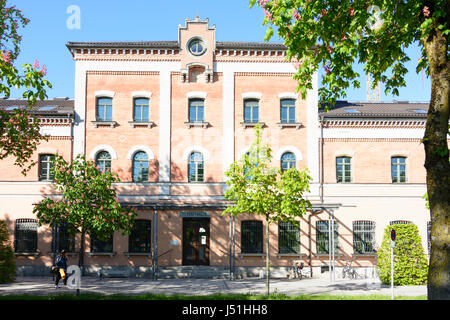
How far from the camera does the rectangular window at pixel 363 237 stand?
77.5ft

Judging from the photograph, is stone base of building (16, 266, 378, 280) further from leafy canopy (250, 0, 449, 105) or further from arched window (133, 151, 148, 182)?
leafy canopy (250, 0, 449, 105)

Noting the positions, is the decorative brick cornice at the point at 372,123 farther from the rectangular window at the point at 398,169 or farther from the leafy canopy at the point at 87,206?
the leafy canopy at the point at 87,206

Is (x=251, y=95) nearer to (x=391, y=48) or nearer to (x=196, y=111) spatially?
(x=196, y=111)

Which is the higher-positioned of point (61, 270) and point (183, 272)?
point (61, 270)

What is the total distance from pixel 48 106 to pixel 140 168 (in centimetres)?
722

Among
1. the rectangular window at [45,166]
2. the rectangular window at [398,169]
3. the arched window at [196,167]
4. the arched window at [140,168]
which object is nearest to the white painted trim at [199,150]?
the arched window at [196,167]

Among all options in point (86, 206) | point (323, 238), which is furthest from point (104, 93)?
point (323, 238)

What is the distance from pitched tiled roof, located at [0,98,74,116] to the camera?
77.6 ft

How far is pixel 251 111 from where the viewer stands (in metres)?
24.4

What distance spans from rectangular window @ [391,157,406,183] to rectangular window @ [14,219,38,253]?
19.7 meters

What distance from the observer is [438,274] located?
9008 mm

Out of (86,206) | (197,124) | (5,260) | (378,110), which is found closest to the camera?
(86,206)

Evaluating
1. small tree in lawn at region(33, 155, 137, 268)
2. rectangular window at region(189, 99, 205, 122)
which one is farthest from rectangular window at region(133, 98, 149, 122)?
small tree in lawn at region(33, 155, 137, 268)

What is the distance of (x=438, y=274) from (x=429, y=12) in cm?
578
